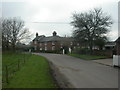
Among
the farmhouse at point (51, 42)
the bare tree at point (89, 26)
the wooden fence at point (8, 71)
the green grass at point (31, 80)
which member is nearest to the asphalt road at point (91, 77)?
the green grass at point (31, 80)

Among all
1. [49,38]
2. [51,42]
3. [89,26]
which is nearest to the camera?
[89,26]

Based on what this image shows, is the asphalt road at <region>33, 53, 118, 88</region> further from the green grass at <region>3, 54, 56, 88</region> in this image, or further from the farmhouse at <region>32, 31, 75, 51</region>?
the farmhouse at <region>32, 31, 75, 51</region>

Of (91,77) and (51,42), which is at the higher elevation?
(51,42)

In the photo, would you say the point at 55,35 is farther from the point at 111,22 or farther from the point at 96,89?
the point at 96,89

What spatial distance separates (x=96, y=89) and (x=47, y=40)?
8158 cm

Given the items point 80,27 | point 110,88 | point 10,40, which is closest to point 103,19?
point 80,27

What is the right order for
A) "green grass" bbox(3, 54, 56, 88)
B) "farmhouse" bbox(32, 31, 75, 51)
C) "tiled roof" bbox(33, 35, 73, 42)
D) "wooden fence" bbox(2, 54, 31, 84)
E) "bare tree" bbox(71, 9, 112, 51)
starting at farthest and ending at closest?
"tiled roof" bbox(33, 35, 73, 42)
"farmhouse" bbox(32, 31, 75, 51)
"bare tree" bbox(71, 9, 112, 51)
"wooden fence" bbox(2, 54, 31, 84)
"green grass" bbox(3, 54, 56, 88)

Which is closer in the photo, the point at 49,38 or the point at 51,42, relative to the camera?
the point at 51,42

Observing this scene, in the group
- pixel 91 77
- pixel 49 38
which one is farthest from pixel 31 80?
pixel 49 38

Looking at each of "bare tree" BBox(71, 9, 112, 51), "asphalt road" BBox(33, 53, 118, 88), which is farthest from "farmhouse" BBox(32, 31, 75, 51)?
"asphalt road" BBox(33, 53, 118, 88)

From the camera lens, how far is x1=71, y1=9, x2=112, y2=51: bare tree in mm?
40031

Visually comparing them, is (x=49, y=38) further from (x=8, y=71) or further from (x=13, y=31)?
(x=8, y=71)

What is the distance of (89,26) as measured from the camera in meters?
40.6

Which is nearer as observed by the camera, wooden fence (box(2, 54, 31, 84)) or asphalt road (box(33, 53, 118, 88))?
asphalt road (box(33, 53, 118, 88))
